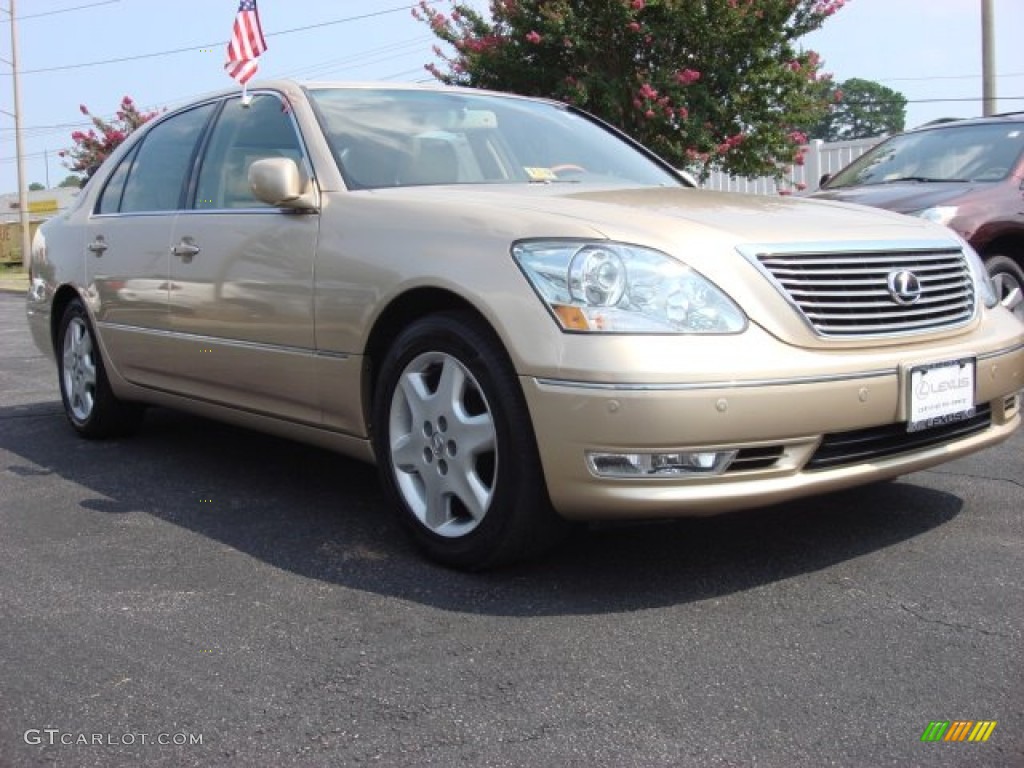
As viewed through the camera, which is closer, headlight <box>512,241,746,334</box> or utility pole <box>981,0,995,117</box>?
headlight <box>512,241,746,334</box>

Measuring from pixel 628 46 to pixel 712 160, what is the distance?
1669 mm

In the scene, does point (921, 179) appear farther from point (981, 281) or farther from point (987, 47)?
point (987, 47)

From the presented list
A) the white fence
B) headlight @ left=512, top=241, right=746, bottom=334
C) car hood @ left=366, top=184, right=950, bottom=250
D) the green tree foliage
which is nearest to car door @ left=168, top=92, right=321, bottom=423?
car hood @ left=366, top=184, right=950, bottom=250

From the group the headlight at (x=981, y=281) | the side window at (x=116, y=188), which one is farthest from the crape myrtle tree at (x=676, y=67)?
the headlight at (x=981, y=281)

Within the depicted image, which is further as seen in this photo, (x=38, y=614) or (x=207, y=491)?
(x=207, y=491)

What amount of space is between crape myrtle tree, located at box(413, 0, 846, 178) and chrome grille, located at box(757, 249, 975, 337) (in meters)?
8.49

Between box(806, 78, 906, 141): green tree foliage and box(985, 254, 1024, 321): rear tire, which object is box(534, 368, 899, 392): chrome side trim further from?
box(806, 78, 906, 141): green tree foliage

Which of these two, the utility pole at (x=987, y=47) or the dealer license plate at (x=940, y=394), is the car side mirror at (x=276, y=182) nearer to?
the dealer license plate at (x=940, y=394)

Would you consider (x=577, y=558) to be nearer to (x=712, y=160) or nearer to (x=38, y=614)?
(x=38, y=614)

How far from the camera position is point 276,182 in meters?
3.68

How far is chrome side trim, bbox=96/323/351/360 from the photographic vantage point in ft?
12.1

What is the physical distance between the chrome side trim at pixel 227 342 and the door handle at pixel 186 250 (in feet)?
1.03

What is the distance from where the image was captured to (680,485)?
2.90 metres

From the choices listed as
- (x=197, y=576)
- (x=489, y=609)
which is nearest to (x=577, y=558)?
(x=489, y=609)
